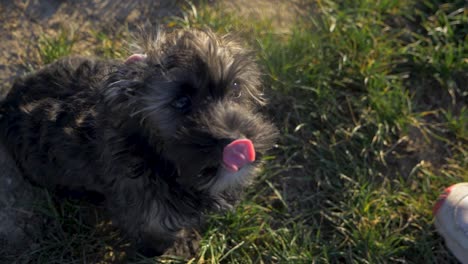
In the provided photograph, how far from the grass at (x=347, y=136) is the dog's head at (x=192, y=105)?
3.60 ft

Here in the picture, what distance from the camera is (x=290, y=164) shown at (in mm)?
3797

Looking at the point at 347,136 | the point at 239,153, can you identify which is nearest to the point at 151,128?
the point at 239,153

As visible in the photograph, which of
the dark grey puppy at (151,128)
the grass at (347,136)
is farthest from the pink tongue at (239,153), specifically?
the grass at (347,136)

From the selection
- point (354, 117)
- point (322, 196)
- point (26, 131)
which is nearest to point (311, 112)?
point (354, 117)

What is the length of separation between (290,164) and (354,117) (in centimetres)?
59

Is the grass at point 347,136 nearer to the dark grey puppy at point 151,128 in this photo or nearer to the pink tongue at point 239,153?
the dark grey puppy at point 151,128

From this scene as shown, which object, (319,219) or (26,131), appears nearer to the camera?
(26,131)

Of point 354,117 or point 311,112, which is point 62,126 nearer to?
point 311,112

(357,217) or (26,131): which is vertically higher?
(26,131)

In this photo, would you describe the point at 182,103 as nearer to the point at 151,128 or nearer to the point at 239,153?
the point at 151,128

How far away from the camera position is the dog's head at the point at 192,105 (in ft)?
7.78

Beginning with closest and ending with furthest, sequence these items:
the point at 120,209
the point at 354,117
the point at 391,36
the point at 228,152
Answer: the point at 228,152 < the point at 120,209 < the point at 354,117 < the point at 391,36

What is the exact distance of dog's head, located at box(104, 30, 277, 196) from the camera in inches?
93.4

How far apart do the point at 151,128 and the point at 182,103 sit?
0.59 feet
